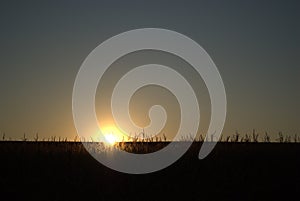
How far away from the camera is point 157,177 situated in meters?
14.5

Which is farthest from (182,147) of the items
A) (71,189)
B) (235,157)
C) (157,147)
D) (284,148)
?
(71,189)

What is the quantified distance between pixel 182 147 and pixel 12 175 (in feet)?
19.2

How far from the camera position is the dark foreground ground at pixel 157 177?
13.3 m

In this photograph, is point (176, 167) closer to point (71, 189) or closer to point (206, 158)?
point (206, 158)

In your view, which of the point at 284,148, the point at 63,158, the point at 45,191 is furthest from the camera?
the point at 284,148

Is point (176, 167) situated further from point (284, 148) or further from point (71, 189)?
point (284, 148)

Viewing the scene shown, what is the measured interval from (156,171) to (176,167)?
2.29ft

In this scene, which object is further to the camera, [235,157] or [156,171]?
[235,157]

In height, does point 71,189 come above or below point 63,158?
below

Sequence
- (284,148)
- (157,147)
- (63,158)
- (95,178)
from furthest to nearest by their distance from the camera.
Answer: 1. (284,148)
2. (157,147)
3. (63,158)
4. (95,178)

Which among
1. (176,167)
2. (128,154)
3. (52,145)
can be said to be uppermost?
(52,145)

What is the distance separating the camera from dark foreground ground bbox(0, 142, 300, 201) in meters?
13.3

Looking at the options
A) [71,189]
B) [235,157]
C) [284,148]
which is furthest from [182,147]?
[71,189]

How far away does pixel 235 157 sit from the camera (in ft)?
53.1
